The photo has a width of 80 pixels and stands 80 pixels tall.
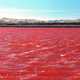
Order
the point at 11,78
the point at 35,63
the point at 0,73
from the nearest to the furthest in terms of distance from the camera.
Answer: the point at 11,78
the point at 0,73
the point at 35,63

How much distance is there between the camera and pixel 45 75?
1136cm

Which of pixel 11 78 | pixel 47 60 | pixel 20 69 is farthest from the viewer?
pixel 47 60

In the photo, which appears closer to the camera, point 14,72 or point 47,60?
point 14,72

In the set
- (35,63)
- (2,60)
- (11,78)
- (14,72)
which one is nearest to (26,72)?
(14,72)

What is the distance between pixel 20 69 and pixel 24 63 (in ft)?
5.40

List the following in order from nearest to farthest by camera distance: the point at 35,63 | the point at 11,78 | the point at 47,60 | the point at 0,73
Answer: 1. the point at 11,78
2. the point at 0,73
3. the point at 35,63
4. the point at 47,60

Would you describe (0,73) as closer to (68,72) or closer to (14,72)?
(14,72)

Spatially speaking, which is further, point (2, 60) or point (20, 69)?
point (2, 60)

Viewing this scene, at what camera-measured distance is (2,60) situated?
15.0 m

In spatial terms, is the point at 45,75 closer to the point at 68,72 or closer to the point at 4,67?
the point at 68,72

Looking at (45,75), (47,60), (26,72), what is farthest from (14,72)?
(47,60)

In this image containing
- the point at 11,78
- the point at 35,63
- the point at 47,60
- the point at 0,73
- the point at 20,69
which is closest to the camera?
the point at 11,78

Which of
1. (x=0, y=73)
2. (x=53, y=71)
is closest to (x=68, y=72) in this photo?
(x=53, y=71)

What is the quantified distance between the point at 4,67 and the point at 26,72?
4.47 ft
